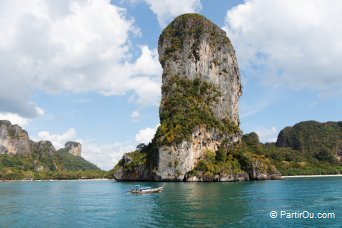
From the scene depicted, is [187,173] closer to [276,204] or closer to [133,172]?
[133,172]

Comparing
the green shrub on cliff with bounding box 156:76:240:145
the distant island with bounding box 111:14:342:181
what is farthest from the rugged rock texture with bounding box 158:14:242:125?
the green shrub on cliff with bounding box 156:76:240:145

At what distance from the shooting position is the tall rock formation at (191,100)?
102 m

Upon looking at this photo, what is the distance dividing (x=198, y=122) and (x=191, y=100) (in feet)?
31.5

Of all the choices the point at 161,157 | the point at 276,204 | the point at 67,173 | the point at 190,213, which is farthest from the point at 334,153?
the point at 190,213

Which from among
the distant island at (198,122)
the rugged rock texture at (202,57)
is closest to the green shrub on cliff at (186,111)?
the distant island at (198,122)

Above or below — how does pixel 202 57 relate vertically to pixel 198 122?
above

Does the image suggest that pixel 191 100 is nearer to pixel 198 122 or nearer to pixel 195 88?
pixel 195 88

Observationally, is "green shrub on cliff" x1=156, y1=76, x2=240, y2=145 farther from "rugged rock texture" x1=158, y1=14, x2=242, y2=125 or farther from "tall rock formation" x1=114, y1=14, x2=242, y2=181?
"rugged rock texture" x1=158, y1=14, x2=242, y2=125

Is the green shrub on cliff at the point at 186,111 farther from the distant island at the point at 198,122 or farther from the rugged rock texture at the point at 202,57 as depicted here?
the rugged rock texture at the point at 202,57

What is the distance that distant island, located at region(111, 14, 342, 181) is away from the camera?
101875mm

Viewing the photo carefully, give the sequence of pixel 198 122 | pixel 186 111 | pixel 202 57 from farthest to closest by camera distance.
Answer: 1. pixel 202 57
2. pixel 186 111
3. pixel 198 122

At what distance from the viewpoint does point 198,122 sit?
107 metres

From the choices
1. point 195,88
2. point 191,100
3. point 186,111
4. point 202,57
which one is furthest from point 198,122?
point 202,57

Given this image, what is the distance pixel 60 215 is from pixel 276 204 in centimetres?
2493
